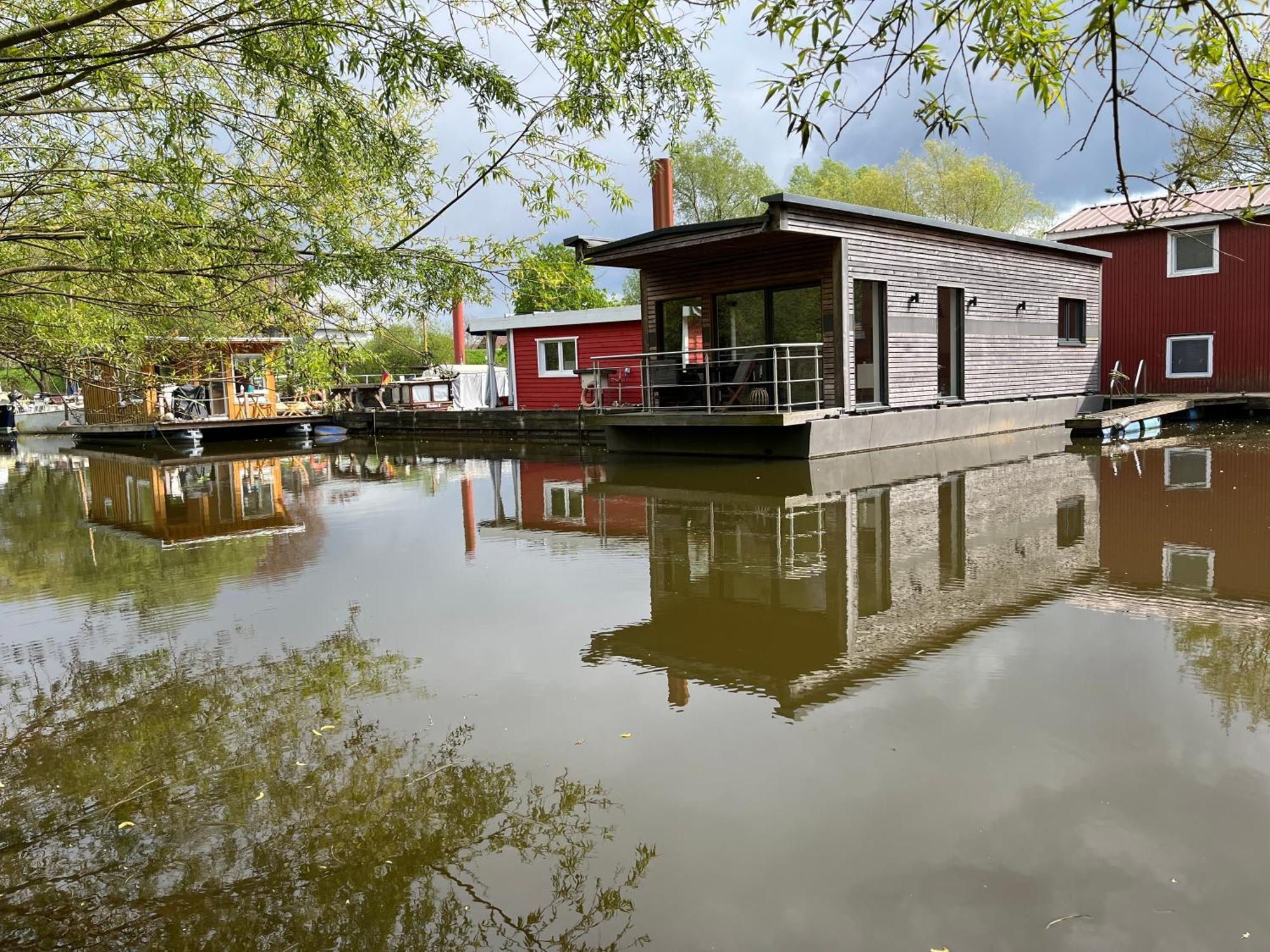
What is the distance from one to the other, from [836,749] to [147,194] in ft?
15.2

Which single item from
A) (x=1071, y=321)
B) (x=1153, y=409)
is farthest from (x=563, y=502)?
(x=1071, y=321)

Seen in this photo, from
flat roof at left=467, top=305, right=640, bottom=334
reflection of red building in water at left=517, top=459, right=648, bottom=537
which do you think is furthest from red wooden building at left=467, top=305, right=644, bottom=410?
reflection of red building in water at left=517, top=459, right=648, bottom=537

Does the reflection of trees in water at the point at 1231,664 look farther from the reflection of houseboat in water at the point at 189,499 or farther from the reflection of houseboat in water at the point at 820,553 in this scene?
the reflection of houseboat in water at the point at 189,499

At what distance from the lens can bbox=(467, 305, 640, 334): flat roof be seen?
71.5ft

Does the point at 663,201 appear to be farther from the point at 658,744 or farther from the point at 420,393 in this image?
the point at 658,744

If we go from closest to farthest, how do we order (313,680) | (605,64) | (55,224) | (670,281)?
(313,680) < (605,64) < (55,224) < (670,281)

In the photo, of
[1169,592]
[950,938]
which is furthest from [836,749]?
[1169,592]

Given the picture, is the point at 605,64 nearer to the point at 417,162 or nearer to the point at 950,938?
the point at 417,162

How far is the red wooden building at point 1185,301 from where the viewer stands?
20.5 meters

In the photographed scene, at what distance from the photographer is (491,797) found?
10.5ft

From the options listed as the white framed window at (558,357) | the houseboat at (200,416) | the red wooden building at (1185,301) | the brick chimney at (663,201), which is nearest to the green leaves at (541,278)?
the brick chimney at (663,201)

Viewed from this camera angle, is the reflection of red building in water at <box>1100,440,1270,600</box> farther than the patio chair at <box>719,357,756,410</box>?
No

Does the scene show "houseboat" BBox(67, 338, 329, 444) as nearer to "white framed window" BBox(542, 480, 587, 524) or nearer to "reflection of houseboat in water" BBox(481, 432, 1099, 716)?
"white framed window" BBox(542, 480, 587, 524)

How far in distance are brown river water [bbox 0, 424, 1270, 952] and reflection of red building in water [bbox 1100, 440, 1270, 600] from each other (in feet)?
0.21
